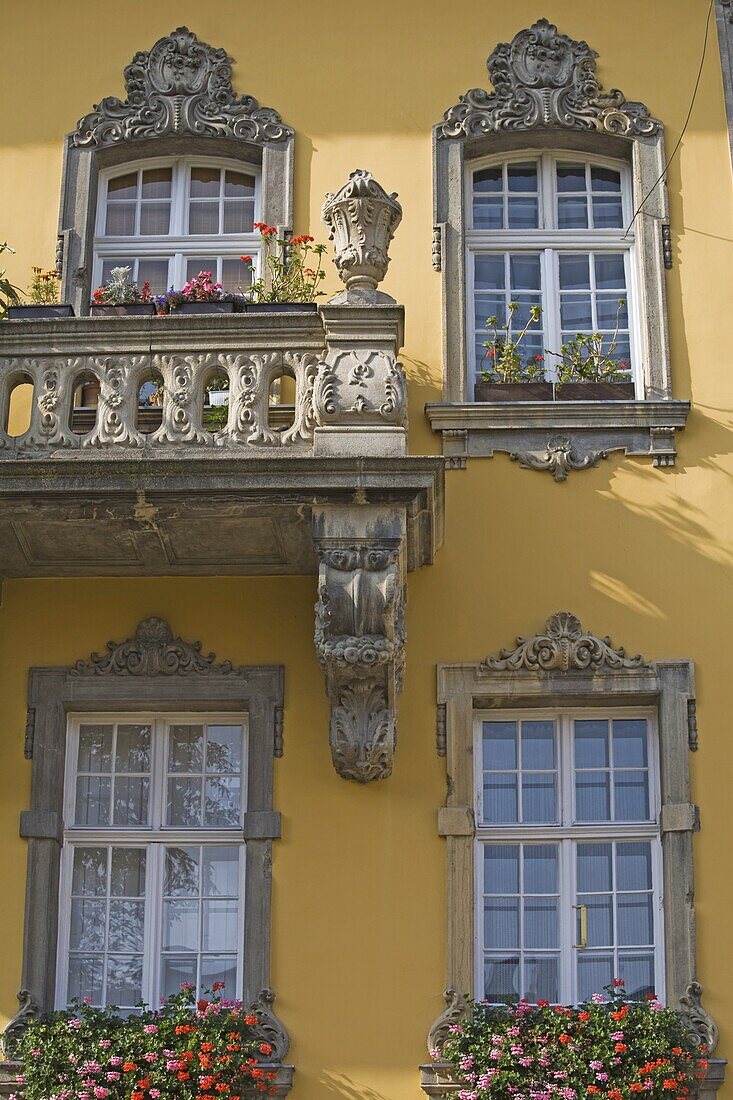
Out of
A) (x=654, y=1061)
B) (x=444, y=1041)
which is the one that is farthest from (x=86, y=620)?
(x=654, y=1061)

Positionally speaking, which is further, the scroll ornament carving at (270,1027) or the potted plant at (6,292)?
the potted plant at (6,292)

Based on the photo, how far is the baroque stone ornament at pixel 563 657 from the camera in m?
11.4

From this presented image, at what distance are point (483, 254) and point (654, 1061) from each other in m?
5.10

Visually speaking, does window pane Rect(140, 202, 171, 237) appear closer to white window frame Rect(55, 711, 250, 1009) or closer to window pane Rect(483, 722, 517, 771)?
white window frame Rect(55, 711, 250, 1009)

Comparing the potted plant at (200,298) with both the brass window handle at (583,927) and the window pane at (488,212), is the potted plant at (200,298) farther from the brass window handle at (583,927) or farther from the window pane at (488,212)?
the brass window handle at (583,927)

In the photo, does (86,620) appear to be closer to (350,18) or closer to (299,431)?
(299,431)

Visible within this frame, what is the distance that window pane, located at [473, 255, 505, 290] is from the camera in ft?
41.5

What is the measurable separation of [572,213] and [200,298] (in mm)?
2561

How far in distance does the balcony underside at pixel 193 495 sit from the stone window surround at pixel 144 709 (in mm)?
756

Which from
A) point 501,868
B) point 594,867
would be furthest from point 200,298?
point 594,867

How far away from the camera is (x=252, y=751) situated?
11.3m

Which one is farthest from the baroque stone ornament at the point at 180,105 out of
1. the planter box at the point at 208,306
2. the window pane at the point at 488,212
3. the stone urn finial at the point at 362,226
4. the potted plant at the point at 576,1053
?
the potted plant at the point at 576,1053

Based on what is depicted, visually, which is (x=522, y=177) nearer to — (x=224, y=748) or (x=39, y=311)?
(x=39, y=311)

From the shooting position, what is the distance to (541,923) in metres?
11.1
